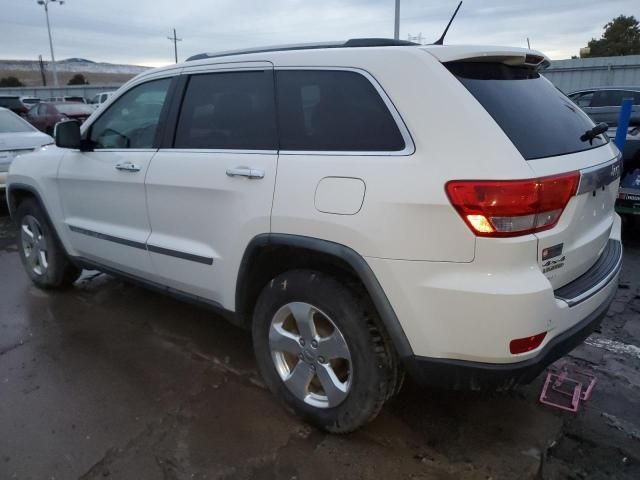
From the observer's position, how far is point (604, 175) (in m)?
2.40

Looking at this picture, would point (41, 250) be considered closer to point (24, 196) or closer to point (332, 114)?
point (24, 196)

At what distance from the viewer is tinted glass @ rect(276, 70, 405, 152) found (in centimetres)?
224

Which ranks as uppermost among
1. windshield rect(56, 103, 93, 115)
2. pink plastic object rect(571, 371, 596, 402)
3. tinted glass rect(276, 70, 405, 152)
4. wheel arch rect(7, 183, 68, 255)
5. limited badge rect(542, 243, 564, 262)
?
tinted glass rect(276, 70, 405, 152)

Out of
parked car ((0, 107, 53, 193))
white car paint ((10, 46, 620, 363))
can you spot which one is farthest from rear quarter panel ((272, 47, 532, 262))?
parked car ((0, 107, 53, 193))

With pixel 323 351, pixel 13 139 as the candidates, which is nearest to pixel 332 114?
pixel 323 351

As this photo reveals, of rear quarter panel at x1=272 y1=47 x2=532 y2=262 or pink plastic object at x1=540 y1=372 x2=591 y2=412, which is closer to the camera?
rear quarter panel at x1=272 y1=47 x2=532 y2=262

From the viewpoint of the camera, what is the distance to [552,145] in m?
2.24

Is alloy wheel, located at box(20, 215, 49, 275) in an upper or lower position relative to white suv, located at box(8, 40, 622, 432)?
lower

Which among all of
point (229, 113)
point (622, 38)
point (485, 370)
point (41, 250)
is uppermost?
point (622, 38)

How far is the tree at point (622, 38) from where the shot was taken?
41.1m

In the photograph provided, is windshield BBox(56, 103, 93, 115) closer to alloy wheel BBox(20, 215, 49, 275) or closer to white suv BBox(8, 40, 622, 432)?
alloy wheel BBox(20, 215, 49, 275)

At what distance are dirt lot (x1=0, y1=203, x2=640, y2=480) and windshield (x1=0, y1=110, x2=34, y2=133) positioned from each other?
564 cm

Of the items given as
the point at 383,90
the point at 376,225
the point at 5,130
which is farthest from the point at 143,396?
the point at 5,130

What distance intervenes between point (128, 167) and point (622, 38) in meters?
48.8
